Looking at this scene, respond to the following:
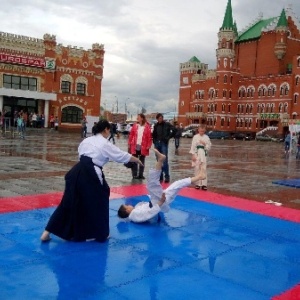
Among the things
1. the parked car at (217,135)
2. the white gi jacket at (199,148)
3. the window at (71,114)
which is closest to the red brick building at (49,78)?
the window at (71,114)

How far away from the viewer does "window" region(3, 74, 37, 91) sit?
39594 millimetres

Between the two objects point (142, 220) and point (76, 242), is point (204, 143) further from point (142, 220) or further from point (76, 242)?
point (76, 242)

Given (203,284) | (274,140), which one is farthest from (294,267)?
(274,140)

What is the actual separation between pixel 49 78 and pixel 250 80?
37.7 metres

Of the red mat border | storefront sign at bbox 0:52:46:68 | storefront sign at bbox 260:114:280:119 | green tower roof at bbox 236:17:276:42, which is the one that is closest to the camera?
the red mat border

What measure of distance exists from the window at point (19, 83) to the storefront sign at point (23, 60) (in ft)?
4.79

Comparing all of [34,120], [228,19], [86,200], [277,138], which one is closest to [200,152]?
[86,200]

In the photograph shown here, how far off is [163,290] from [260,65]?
70938mm

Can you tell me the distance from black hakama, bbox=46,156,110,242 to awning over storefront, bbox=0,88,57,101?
1434 inches

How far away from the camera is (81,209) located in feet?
16.0

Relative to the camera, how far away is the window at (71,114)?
4331 cm

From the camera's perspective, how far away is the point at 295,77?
60.1 metres

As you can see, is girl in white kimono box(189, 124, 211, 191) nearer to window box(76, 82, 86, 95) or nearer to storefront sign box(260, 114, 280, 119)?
window box(76, 82, 86, 95)

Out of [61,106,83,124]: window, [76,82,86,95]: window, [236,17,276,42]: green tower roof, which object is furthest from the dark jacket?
[236,17,276,42]: green tower roof
